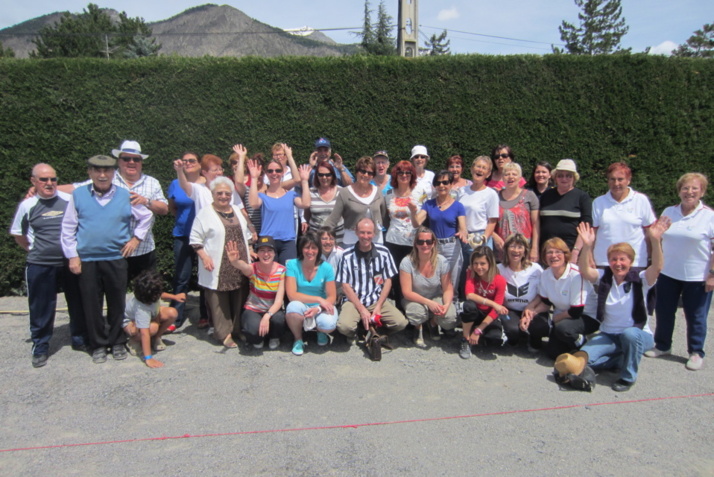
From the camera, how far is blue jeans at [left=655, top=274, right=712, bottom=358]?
14.3 ft

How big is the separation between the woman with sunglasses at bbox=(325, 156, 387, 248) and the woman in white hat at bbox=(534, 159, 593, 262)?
178cm

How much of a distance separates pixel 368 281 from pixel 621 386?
2375 mm

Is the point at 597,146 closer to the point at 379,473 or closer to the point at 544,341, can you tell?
the point at 544,341

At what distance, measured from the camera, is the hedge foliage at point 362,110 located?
609cm

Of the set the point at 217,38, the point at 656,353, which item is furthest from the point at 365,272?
the point at 217,38

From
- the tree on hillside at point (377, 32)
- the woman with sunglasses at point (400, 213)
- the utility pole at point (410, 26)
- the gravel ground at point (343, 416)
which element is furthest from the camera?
the tree on hillside at point (377, 32)

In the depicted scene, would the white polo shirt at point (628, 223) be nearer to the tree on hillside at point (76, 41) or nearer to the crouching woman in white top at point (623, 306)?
the crouching woman in white top at point (623, 306)

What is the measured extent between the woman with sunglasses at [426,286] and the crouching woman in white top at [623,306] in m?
1.24

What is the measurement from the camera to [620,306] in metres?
4.06

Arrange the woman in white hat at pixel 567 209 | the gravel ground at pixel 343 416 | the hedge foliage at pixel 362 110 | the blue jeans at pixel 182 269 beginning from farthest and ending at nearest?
the hedge foliage at pixel 362 110, the blue jeans at pixel 182 269, the woman in white hat at pixel 567 209, the gravel ground at pixel 343 416

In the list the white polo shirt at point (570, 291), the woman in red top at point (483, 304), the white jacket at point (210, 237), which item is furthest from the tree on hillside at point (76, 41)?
the white polo shirt at point (570, 291)

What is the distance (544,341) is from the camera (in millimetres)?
4852

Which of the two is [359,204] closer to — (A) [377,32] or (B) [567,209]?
(B) [567,209]

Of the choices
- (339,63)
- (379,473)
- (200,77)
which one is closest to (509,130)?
(339,63)
